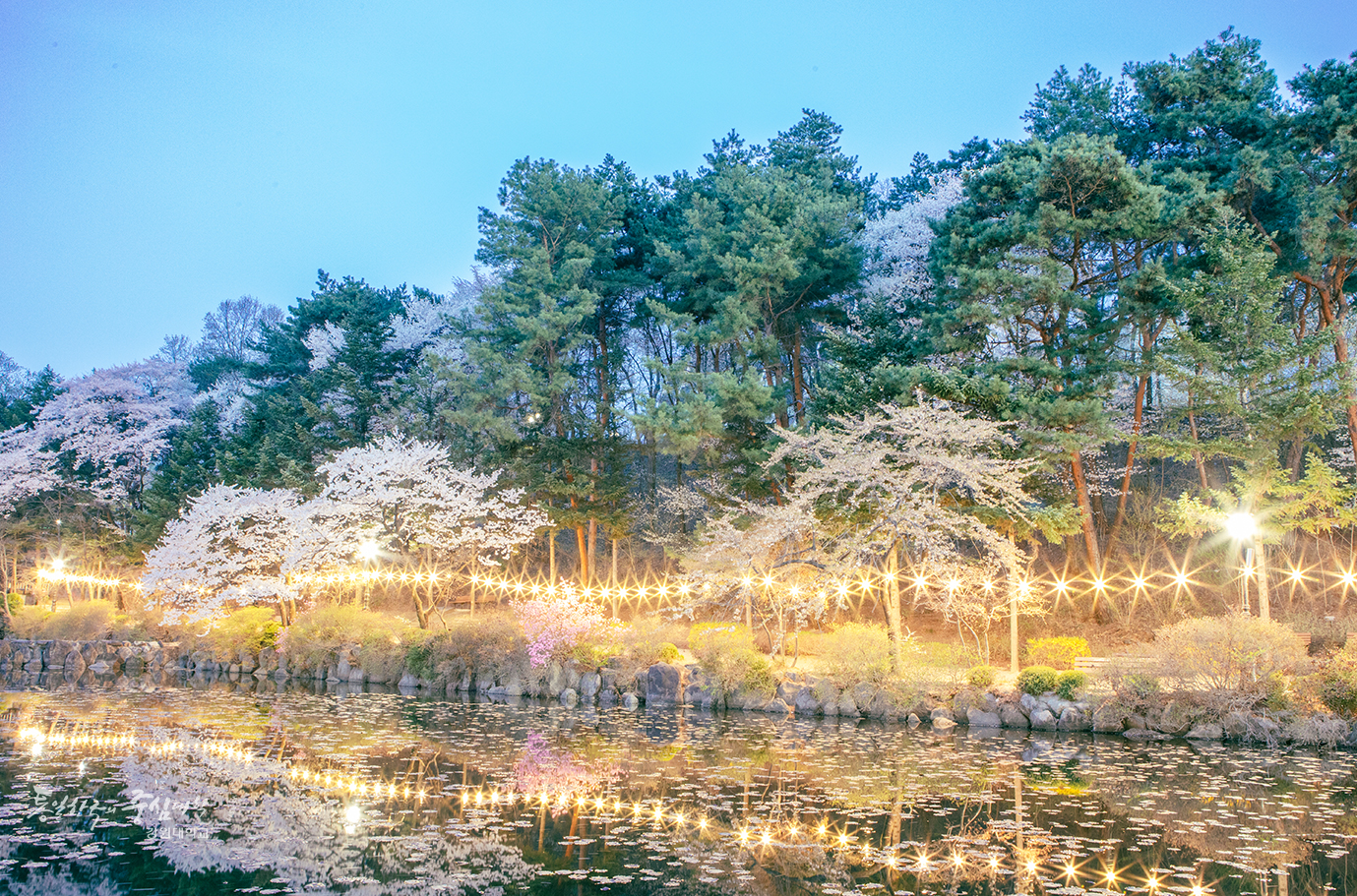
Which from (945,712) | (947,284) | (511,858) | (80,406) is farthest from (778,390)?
(80,406)

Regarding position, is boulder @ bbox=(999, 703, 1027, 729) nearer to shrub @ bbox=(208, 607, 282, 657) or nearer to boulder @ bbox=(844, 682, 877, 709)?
boulder @ bbox=(844, 682, 877, 709)

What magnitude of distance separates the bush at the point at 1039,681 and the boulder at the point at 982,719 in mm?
687

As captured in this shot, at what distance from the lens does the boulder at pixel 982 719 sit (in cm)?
1464

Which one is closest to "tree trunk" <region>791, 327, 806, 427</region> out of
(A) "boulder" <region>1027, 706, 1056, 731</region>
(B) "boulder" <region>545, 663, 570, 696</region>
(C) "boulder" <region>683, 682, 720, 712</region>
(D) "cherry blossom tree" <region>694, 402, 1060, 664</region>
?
(D) "cherry blossom tree" <region>694, 402, 1060, 664</region>

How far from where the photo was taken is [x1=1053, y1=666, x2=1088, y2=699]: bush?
14.3 metres

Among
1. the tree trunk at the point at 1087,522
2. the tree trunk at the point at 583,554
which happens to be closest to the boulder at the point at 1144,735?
the tree trunk at the point at 1087,522

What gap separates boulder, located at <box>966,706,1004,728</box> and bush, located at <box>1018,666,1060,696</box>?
69 centimetres

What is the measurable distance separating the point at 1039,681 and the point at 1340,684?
413cm

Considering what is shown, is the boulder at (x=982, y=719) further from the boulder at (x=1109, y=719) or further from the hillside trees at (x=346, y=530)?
the hillside trees at (x=346, y=530)

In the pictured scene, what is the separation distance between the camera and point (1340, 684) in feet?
41.3

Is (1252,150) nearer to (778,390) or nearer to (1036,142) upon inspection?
(1036,142)

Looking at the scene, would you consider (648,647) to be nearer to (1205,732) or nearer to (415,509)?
(415,509)

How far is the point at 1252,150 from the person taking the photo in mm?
18781

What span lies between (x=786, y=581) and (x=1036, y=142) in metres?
11.5
